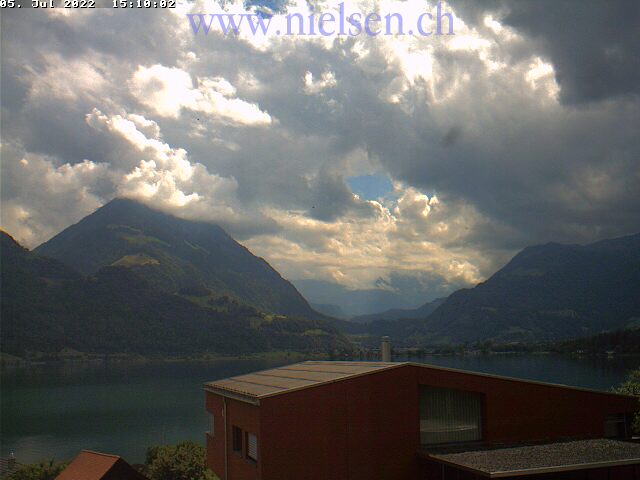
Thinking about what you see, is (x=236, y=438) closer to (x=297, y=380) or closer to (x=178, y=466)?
(x=297, y=380)

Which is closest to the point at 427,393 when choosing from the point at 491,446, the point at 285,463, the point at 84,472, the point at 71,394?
the point at 491,446

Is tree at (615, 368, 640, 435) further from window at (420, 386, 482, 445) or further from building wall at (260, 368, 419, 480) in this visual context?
building wall at (260, 368, 419, 480)

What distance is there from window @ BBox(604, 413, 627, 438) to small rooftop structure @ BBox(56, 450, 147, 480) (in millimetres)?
19458

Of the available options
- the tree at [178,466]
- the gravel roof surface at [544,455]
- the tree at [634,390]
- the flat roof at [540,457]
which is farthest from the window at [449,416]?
the tree at [178,466]

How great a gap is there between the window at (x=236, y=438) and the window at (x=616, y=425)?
1566 cm

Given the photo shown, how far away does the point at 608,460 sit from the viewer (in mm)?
20312

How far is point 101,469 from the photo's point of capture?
885 inches

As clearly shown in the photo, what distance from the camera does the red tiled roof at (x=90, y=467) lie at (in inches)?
879

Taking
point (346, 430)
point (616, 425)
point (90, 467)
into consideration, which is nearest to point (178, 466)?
point (90, 467)

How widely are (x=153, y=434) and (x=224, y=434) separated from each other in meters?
63.7

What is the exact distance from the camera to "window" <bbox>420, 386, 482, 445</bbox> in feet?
77.0

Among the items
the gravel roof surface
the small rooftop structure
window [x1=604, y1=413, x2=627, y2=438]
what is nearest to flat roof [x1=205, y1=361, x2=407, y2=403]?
the gravel roof surface

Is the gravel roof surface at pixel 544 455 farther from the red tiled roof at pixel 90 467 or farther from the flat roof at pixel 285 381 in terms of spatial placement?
the red tiled roof at pixel 90 467

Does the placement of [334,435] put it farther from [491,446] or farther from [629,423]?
[629,423]
